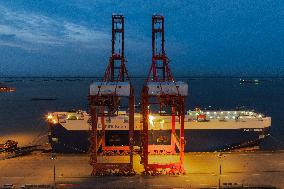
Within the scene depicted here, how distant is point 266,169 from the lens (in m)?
45.3

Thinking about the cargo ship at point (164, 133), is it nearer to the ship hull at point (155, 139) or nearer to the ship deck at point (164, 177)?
the ship hull at point (155, 139)

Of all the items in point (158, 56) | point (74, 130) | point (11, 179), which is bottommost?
point (11, 179)

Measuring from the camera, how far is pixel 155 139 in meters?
58.1

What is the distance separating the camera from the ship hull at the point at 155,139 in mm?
57156

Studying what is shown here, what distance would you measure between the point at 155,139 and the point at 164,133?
1.81 meters

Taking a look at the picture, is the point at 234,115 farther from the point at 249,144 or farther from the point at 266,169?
the point at 266,169

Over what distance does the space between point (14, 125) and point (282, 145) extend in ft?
217

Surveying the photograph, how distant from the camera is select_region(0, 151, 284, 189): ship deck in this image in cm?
3981

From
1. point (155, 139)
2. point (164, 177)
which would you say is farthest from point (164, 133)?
point (164, 177)

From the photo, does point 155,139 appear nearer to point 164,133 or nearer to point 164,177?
point 164,133

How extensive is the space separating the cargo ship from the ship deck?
4003mm

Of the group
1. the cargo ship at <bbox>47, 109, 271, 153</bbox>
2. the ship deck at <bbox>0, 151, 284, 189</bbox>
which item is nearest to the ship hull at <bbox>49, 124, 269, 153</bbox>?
the cargo ship at <bbox>47, 109, 271, 153</bbox>

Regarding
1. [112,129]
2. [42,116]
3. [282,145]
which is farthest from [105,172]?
[42,116]

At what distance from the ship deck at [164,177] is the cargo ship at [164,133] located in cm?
400
